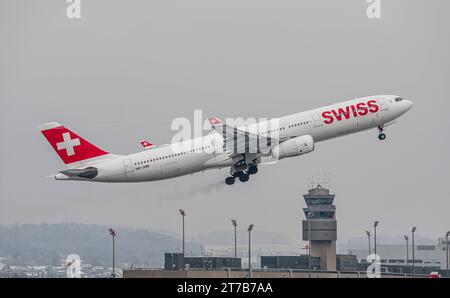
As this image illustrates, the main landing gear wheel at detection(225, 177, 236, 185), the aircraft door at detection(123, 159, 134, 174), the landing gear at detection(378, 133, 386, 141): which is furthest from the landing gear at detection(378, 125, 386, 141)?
the aircraft door at detection(123, 159, 134, 174)

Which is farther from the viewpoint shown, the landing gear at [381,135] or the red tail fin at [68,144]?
the landing gear at [381,135]

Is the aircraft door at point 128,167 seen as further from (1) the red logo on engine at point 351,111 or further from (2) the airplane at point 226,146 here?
(1) the red logo on engine at point 351,111

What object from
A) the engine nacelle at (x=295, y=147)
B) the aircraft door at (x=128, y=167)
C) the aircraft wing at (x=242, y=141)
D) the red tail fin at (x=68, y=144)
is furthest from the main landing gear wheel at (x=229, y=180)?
the red tail fin at (x=68, y=144)

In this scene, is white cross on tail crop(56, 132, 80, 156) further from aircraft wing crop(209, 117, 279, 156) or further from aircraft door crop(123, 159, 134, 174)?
aircraft wing crop(209, 117, 279, 156)

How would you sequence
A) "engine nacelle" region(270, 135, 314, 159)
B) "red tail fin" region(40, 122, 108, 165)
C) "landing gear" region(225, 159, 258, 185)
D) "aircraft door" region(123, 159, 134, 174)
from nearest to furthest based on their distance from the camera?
"aircraft door" region(123, 159, 134, 174)
"red tail fin" region(40, 122, 108, 165)
"engine nacelle" region(270, 135, 314, 159)
"landing gear" region(225, 159, 258, 185)

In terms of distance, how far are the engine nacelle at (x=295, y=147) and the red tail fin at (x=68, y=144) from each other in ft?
68.0

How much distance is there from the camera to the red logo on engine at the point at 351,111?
11462 centimetres

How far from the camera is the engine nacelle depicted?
371 ft

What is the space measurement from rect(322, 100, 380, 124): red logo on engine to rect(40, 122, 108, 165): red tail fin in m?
26.8

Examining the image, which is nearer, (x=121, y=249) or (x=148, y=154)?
(x=148, y=154)
